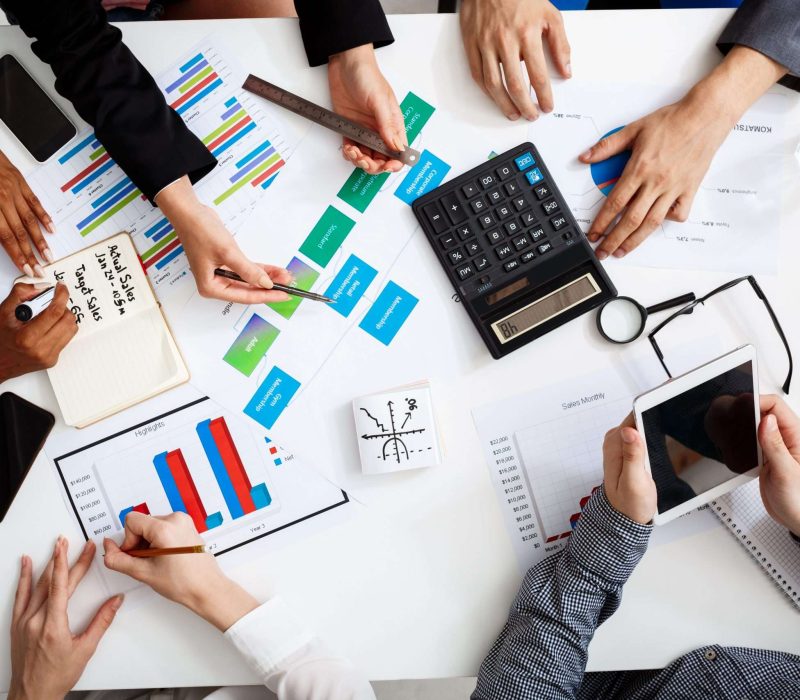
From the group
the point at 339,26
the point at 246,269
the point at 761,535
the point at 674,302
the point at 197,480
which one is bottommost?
the point at 761,535

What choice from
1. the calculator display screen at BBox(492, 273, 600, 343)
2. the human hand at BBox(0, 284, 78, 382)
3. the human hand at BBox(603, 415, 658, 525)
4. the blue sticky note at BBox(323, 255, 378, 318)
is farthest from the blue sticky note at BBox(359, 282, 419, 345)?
the human hand at BBox(0, 284, 78, 382)

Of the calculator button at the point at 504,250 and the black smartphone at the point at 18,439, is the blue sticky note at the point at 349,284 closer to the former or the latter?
the calculator button at the point at 504,250

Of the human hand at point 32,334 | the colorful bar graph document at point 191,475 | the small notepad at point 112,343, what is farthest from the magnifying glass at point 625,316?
the human hand at point 32,334

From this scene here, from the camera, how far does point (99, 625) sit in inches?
36.6

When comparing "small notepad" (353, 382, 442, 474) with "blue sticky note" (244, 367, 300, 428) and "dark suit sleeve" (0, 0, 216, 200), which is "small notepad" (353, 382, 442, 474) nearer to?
"blue sticky note" (244, 367, 300, 428)

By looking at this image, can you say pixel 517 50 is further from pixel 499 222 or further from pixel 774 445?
pixel 774 445

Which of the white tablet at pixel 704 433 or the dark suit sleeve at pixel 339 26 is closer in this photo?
the white tablet at pixel 704 433

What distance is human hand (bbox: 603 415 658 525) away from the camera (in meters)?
0.78

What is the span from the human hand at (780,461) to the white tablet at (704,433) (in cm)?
2

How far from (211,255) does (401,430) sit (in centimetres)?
38

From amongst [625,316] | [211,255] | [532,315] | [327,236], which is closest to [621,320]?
[625,316]

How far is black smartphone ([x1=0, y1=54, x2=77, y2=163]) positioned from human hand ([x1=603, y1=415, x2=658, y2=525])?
0.94 meters

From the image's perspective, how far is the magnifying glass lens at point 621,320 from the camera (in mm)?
912

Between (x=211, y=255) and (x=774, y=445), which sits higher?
(x=211, y=255)
